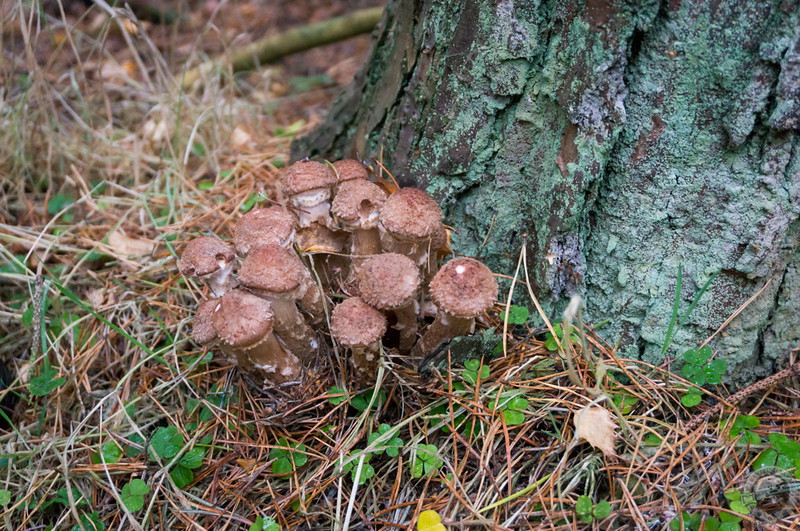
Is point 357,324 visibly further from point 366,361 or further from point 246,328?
point 246,328

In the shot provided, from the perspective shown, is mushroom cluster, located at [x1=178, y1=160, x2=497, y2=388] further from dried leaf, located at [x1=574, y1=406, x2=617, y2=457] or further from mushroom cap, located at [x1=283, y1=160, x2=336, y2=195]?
dried leaf, located at [x1=574, y1=406, x2=617, y2=457]

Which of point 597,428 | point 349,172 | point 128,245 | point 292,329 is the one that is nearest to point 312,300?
point 292,329

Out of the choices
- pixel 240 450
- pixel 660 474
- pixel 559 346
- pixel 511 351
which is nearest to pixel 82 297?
pixel 240 450

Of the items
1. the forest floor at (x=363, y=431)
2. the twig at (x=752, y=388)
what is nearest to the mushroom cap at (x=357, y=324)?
the forest floor at (x=363, y=431)

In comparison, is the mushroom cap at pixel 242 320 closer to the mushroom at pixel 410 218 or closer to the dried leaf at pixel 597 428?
the mushroom at pixel 410 218

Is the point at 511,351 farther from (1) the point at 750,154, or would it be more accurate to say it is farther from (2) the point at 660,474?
(1) the point at 750,154

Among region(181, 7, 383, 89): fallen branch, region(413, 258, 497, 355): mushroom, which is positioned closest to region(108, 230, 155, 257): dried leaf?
region(413, 258, 497, 355): mushroom

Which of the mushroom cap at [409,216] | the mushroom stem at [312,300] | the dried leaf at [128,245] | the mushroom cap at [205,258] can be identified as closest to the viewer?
the mushroom cap at [409,216]
